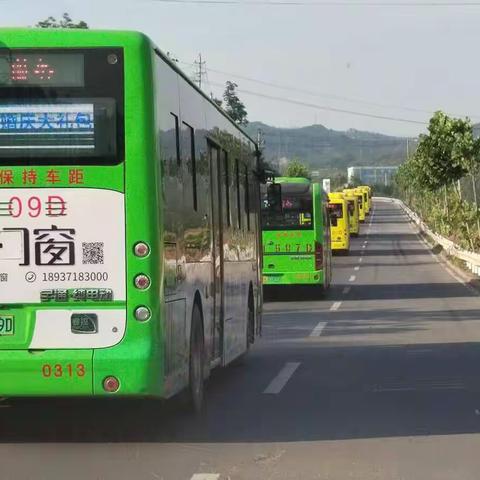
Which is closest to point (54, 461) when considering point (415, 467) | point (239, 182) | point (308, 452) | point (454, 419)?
point (308, 452)

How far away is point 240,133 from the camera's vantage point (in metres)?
13.3

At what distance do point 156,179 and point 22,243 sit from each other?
3.70 feet

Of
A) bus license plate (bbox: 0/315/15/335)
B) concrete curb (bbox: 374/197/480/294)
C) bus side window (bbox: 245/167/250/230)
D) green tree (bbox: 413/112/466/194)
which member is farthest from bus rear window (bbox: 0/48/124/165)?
green tree (bbox: 413/112/466/194)

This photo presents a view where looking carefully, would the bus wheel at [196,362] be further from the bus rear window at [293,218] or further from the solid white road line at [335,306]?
the bus rear window at [293,218]

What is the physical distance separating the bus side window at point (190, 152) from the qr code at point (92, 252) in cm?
163

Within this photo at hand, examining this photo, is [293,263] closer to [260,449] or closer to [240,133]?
[240,133]

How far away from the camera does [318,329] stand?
19000 mm

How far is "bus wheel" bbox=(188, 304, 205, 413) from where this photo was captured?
9227 millimetres

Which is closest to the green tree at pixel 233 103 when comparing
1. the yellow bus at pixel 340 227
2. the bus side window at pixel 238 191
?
the yellow bus at pixel 340 227

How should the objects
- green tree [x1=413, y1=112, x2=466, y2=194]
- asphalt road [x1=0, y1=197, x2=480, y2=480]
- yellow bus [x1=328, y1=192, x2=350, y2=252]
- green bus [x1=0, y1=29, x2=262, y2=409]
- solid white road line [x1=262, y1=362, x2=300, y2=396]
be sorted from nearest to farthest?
asphalt road [x1=0, y1=197, x2=480, y2=480] < green bus [x1=0, y1=29, x2=262, y2=409] < solid white road line [x1=262, y1=362, x2=300, y2=396] < green tree [x1=413, y1=112, x2=466, y2=194] < yellow bus [x1=328, y1=192, x2=350, y2=252]

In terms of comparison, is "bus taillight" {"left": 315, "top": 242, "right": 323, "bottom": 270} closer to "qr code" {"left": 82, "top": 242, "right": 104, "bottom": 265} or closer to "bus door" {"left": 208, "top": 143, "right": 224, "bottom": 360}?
"bus door" {"left": 208, "top": 143, "right": 224, "bottom": 360}

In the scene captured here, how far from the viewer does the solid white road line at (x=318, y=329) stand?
18.0 metres

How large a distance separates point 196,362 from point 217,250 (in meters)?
1.70

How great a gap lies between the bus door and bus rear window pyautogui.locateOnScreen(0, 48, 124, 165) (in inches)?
111
